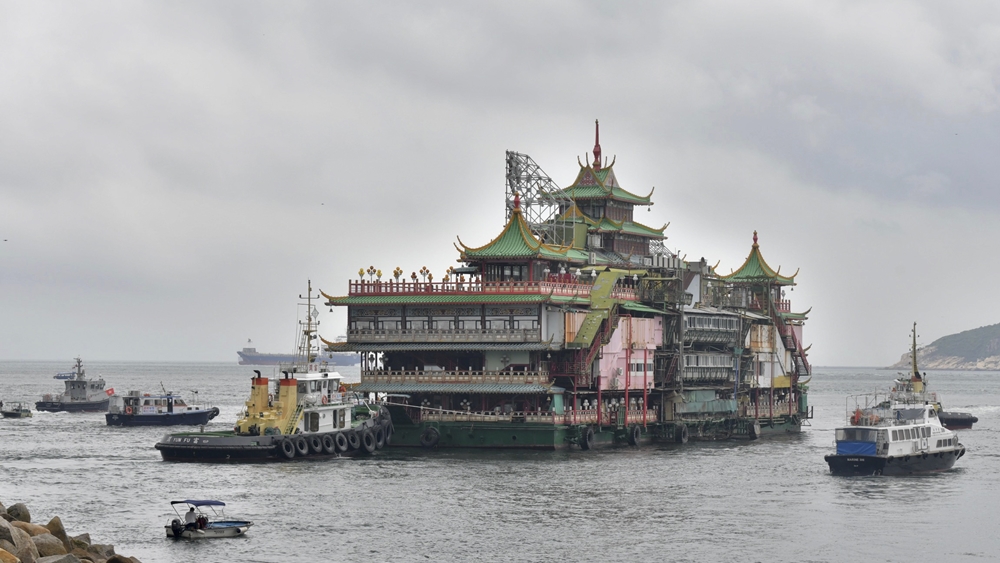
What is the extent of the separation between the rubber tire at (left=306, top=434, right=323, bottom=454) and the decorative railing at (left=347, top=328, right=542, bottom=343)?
42.3ft

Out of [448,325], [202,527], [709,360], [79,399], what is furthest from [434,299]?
[79,399]

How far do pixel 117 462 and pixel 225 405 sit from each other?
89.4 meters

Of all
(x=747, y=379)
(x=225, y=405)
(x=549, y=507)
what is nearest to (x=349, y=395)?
(x=549, y=507)

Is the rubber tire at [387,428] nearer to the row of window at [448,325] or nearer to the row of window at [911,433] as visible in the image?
the row of window at [448,325]

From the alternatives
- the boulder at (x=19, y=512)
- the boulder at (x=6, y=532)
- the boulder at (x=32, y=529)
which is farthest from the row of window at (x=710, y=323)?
the boulder at (x=6, y=532)

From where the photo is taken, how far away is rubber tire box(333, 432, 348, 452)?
9212 centimetres

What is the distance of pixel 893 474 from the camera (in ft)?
283

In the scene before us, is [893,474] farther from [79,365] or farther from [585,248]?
[79,365]

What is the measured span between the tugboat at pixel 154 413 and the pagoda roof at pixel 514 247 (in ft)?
131

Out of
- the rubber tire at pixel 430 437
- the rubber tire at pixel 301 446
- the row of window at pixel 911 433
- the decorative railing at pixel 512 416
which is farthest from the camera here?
the rubber tire at pixel 430 437

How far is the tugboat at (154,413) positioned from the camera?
438 ft

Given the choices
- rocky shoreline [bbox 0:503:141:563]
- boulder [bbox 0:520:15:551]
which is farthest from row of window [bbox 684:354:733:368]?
boulder [bbox 0:520:15:551]

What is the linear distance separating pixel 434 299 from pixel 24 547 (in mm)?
56960

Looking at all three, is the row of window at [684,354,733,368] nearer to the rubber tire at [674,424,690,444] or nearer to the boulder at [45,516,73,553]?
the rubber tire at [674,424,690,444]
